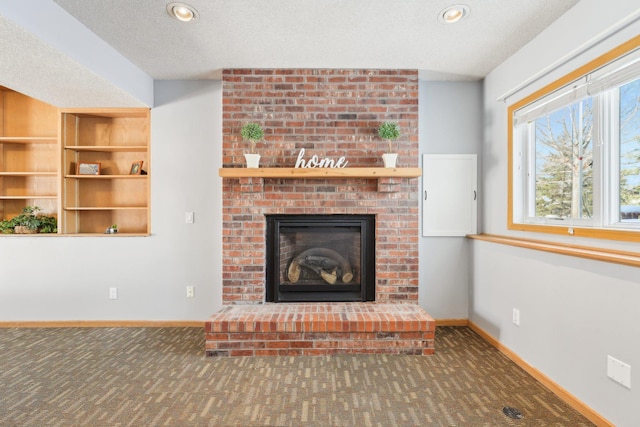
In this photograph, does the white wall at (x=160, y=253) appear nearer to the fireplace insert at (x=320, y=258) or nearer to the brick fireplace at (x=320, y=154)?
the brick fireplace at (x=320, y=154)

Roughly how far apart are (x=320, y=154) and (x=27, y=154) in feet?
10.0

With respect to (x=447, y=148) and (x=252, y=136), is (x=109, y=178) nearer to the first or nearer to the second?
(x=252, y=136)

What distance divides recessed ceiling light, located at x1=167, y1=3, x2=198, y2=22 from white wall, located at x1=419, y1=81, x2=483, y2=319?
2.17 meters

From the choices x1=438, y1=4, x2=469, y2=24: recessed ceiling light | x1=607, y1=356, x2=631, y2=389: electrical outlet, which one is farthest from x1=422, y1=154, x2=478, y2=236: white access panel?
x1=607, y1=356, x2=631, y2=389: electrical outlet

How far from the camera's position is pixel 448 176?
3.48m

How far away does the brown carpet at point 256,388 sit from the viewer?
1945 millimetres

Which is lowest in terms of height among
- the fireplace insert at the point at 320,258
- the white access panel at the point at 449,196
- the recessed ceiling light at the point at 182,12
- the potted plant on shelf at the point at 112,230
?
the fireplace insert at the point at 320,258

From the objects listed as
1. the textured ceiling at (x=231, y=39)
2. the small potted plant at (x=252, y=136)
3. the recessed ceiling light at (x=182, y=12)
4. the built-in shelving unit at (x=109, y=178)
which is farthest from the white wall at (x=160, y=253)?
the recessed ceiling light at (x=182, y=12)

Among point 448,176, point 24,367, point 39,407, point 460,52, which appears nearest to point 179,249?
point 24,367

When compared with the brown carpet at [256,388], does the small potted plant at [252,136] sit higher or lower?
higher

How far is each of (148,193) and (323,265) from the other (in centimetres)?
185

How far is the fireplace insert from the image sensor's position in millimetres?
3334

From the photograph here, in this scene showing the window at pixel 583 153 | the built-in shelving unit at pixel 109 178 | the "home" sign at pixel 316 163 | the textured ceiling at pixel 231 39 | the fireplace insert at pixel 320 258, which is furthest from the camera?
the built-in shelving unit at pixel 109 178

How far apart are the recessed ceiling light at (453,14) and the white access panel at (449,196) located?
135 cm
